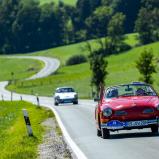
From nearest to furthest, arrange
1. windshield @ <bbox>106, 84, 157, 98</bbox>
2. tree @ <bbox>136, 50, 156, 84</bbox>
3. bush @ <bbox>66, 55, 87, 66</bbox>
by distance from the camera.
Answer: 1. windshield @ <bbox>106, 84, 157, 98</bbox>
2. tree @ <bbox>136, 50, 156, 84</bbox>
3. bush @ <bbox>66, 55, 87, 66</bbox>

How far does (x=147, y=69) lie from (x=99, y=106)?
50.6 metres

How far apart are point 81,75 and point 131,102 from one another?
10361 cm

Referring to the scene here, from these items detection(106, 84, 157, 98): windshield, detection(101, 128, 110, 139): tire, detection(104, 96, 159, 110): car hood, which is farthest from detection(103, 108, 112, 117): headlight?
detection(106, 84, 157, 98): windshield

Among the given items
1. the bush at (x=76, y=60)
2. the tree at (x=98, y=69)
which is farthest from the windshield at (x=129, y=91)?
the bush at (x=76, y=60)

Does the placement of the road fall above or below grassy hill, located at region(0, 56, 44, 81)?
above

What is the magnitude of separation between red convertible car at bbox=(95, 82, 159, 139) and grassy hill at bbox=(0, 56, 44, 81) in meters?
133

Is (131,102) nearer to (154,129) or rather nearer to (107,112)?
(107,112)

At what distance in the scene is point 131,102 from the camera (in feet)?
57.5

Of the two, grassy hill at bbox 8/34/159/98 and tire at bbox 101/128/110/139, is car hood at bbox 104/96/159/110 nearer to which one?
tire at bbox 101/128/110/139

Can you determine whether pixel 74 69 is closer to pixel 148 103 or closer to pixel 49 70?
pixel 49 70

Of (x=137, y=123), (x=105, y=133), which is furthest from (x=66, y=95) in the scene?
(x=137, y=123)

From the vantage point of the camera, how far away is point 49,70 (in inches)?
5989

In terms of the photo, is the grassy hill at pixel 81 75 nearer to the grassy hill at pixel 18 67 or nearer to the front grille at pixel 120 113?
the grassy hill at pixel 18 67

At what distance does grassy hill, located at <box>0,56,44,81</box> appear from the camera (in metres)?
158
